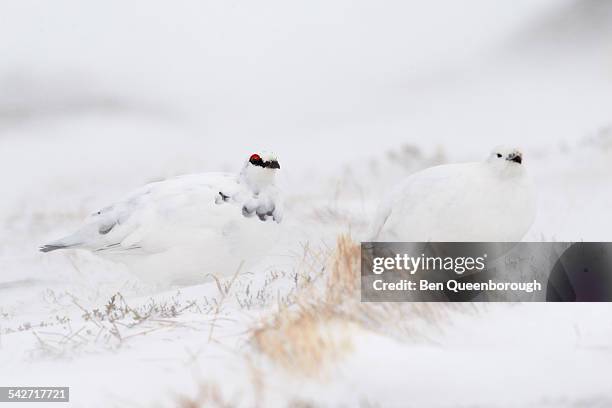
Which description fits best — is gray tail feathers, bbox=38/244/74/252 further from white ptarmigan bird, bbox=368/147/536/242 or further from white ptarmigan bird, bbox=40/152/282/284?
white ptarmigan bird, bbox=368/147/536/242

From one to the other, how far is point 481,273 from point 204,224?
5.45ft

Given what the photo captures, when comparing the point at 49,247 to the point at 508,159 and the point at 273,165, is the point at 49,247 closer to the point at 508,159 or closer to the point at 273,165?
the point at 273,165

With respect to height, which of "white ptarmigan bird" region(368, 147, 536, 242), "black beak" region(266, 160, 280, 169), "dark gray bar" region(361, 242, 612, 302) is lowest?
"dark gray bar" region(361, 242, 612, 302)

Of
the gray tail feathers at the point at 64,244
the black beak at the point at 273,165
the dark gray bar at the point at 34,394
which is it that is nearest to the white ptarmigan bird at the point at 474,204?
the black beak at the point at 273,165

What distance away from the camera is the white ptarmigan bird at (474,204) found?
4004 millimetres

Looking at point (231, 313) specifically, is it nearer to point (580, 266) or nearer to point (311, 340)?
point (311, 340)

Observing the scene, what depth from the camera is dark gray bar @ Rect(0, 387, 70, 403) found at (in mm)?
2996

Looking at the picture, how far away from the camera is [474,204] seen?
4004 millimetres

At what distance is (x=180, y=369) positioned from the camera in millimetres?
2980

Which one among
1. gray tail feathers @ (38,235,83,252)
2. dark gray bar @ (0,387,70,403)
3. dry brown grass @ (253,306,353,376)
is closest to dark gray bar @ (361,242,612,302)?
dry brown grass @ (253,306,353,376)

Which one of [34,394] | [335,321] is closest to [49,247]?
[34,394]

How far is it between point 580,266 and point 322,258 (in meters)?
1.43

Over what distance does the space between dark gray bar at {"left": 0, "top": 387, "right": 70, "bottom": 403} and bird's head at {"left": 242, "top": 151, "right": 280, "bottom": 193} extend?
1.89 m

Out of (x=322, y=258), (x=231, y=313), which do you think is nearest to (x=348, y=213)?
(x=322, y=258)
